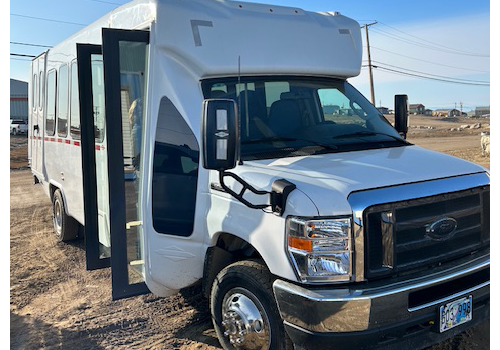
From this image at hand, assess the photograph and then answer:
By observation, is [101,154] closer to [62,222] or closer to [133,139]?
[133,139]

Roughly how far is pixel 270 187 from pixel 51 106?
18.6ft

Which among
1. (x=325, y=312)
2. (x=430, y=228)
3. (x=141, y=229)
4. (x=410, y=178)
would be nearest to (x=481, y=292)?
(x=430, y=228)

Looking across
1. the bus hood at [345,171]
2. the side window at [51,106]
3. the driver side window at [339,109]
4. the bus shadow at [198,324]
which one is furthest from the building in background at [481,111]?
the bus hood at [345,171]

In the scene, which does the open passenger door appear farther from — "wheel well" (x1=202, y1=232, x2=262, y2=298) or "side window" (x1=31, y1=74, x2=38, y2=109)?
"side window" (x1=31, y1=74, x2=38, y2=109)

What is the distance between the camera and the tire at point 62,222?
754 centimetres

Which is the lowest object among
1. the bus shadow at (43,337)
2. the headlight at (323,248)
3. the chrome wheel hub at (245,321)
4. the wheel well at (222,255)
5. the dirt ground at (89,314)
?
the bus shadow at (43,337)

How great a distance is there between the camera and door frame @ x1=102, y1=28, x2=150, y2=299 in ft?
13.6

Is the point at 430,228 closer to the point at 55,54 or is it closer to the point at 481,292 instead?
the point at 481,292

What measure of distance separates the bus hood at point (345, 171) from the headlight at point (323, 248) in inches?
3.9

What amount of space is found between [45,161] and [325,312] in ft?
21.7

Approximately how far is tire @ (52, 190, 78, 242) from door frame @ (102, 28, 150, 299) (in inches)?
136

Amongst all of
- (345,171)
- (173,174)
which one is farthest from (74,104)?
(345,171)

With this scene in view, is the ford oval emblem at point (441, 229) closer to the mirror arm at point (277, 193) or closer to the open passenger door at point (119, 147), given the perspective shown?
the mirror arm at point (277, 193)

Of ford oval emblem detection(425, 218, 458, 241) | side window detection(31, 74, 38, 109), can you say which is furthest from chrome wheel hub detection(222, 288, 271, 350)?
side window detection(31, 74, 38, 109)
